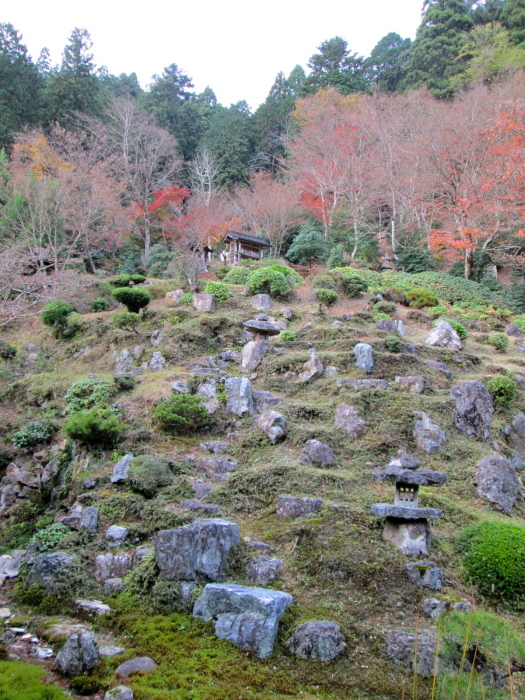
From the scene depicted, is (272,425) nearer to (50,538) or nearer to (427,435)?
(427,435)

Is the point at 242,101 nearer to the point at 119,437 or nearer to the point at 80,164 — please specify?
the point at 80,164

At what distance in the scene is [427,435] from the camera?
342 inches

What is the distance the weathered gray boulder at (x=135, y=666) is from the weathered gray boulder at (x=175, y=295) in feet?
40.9

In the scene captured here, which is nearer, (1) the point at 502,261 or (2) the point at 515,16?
(1) the point at 502,261

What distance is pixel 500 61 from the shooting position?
30.6m

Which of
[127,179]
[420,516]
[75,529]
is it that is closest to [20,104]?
[127,179]

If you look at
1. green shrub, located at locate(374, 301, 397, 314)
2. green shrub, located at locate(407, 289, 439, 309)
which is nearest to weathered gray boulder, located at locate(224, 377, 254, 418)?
green shrub, located at locate(374, 301, 397, 314)

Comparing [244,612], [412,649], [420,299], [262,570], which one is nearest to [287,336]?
[420,299]

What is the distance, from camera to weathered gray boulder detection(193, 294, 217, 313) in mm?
14430

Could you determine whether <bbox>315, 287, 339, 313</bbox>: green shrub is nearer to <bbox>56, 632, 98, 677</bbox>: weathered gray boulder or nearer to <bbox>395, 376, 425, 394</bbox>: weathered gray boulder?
<bbox>395, 376, 425, 394</bbox>: weathered gray boulder

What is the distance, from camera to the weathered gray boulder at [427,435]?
8.45 meters

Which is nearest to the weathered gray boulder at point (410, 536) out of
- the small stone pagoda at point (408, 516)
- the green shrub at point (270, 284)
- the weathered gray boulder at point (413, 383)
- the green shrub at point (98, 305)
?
the small stone pagoda at point (408, 516)

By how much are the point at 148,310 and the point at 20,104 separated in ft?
74.4

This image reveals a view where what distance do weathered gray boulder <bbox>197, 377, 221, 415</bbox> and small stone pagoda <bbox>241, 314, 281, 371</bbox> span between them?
1.46 m
